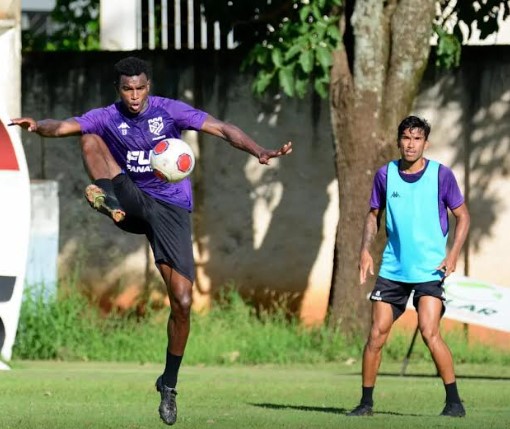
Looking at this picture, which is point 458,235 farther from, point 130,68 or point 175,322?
point 130,68

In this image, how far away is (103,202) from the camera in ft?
30.9

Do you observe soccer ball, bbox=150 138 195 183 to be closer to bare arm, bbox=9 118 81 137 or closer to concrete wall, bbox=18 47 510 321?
bare arm, bbox=9 118 81 137

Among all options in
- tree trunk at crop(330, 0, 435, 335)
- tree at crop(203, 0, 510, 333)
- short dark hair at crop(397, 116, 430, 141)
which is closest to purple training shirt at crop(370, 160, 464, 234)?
short dark hair at crop(397, 116, 430, 141)

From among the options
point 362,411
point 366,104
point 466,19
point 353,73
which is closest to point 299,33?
point 353,73

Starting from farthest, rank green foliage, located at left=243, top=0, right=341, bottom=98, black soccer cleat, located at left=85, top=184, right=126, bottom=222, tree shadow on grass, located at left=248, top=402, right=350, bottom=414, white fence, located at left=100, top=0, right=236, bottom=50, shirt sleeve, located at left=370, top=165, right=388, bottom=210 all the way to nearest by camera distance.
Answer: white fence, located at left=100, top=0, right=236, bottom=50, green foliage, located at left=243, top=0, right=341, bottom=98, tree shadow on grass, located at left=248, top=402, right=350, bottom=414, shirt sleeve, located at left=370, top=165, right=388, bottom=210, black soccer cleat, located at left=85, top=184, right=126, bottom=222

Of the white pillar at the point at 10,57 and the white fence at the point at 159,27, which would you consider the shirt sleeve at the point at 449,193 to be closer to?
the white pillar at the point at 10,57

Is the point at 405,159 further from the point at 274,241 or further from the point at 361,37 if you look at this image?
the point at 274,241

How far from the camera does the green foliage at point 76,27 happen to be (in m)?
22.9

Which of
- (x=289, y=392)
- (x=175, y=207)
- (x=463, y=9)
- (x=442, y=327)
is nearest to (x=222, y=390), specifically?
(x=289, y=392)

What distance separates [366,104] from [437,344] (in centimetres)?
518

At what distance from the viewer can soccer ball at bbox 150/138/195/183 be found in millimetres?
9555

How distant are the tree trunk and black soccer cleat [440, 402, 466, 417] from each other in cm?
494

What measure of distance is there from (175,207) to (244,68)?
5.77m

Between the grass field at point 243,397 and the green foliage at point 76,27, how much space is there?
8.70 meters
